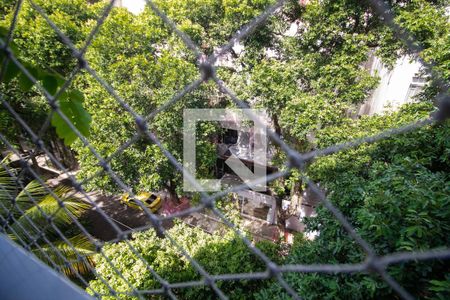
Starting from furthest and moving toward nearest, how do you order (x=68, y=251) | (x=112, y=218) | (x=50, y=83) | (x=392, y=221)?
(x=112, y=218) < (x=68, y=251) < (x=392, y=221) < (x=50, y=83)

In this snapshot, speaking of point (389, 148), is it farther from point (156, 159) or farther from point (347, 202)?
point (156, 159)

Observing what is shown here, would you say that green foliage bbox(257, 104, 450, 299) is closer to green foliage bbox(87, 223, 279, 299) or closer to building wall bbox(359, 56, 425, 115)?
green foliage bbox(87, 223, 279, 299)

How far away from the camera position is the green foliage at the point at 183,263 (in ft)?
9.75

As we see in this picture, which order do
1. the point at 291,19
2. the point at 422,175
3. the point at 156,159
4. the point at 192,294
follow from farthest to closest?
the point at 291,19
the point at 156,159
the point at 192,294
the point at 422,175

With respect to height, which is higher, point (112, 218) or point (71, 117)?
point (71, 117)

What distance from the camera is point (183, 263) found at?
3377 mm

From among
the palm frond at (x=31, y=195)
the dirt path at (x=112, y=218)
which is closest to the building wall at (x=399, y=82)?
the palm frond at (x=31, y=195)

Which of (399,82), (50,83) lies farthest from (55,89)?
→ (399,82)

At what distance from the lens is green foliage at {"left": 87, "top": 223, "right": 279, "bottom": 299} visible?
2.97 metres

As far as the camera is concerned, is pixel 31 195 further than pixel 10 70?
Yes

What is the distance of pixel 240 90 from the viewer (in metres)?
4.45

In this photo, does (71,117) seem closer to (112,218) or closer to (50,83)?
(50,83)

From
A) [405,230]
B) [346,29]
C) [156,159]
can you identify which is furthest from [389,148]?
[156,159]

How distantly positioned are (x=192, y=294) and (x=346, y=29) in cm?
417
